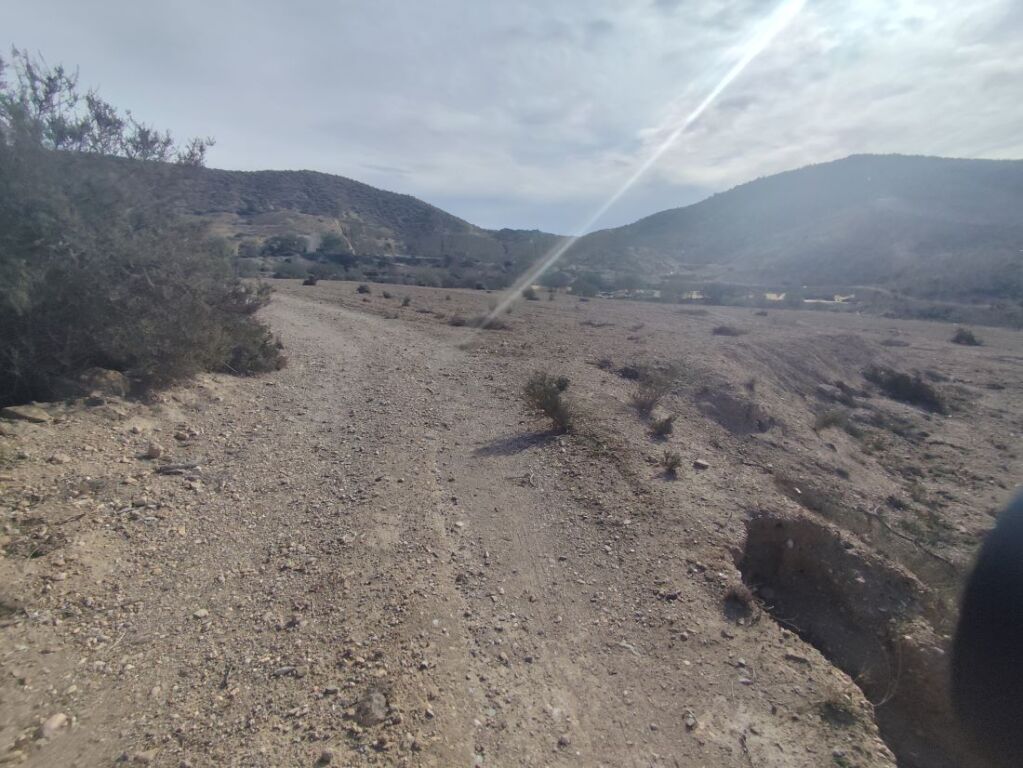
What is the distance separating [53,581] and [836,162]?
140320mm

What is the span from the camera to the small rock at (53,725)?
3.14 m

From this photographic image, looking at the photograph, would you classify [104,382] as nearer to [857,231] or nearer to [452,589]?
[452,589]

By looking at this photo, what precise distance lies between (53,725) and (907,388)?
21146mm

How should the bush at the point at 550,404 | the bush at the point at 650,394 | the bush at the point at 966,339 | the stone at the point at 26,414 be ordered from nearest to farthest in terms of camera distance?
1. the stone at the point at 26,414
2. the bush at the point at 550,404
3. the bush at the point at 650,394
4. the bush at the point at 966,339

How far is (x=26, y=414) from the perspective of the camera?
6.16 m

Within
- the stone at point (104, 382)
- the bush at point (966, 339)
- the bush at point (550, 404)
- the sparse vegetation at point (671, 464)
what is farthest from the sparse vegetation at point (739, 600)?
the bush at point (966, 339)

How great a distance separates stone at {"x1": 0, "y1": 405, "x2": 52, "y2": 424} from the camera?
6090 millimetres

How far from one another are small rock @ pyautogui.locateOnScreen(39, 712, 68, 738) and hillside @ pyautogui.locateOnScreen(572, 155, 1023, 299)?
62128 millimetres

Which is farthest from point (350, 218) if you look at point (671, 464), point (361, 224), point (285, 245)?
point (671, 464)

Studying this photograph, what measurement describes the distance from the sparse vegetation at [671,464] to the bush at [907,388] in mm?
13585

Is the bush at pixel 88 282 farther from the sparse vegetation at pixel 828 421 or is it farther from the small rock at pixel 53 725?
the sparse vegetation at pixel 828 421

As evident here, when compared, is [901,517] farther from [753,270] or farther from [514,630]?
[753,270]

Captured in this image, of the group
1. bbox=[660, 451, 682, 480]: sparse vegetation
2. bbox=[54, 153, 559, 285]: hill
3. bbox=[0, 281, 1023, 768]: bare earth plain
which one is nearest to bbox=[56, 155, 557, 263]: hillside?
bbox=[54, 153, 559, 285]: hill

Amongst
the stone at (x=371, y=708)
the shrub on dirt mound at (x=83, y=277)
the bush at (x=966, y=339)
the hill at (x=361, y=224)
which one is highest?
the hill at (x=361, y=224)
